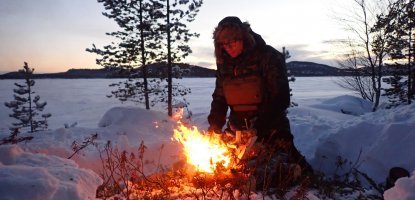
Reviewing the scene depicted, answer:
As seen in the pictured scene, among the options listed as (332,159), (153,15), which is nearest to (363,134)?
(332,159)

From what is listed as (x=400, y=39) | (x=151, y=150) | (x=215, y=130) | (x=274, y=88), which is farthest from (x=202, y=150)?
(x=400, y=39)

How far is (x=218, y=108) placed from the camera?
591 cm

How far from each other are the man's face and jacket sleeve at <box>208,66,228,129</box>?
1.89 feet

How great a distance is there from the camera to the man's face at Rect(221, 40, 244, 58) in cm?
514

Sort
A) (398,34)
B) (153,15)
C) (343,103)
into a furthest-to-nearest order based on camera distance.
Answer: (343,103), (398,34), (153,15)

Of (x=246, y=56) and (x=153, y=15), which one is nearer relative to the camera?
(x=246, y=56)

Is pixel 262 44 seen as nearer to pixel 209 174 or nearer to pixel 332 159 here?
pixel 209 174

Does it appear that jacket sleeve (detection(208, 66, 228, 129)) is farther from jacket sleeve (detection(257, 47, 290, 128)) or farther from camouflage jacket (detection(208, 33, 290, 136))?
jacket sleeve (detection(257, 47, 290, 128))

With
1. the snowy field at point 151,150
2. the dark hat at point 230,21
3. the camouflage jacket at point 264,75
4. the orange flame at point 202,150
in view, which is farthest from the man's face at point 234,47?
the snowy field at point 151,150

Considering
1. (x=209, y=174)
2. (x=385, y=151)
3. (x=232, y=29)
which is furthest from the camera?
(x=385, y=151)

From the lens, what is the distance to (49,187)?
2908 millimetres

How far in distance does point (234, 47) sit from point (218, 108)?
3.91 ft

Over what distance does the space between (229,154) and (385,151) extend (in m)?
3.41

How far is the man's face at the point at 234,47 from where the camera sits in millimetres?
5137
